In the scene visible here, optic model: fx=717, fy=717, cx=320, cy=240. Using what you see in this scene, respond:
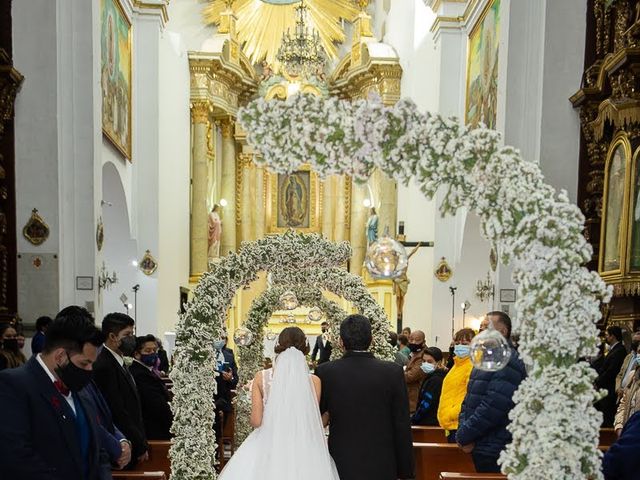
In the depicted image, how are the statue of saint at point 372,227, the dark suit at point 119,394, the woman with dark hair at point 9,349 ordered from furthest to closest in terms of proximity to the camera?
the statue of saint at point 372,227, the woman with dark hair at point 9,349, the dark suit at point 119,394

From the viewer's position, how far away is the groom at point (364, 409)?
4320 millimetres

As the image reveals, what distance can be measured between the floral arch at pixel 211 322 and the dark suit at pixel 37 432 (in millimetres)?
2327

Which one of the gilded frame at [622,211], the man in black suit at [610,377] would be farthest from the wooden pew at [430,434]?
the gilded frame at [622,211]

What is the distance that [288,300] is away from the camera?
10.3m

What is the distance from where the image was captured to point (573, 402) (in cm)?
320

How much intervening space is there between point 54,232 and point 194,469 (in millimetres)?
5396

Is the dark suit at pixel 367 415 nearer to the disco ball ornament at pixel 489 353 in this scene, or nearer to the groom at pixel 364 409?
the groom at pixel 364 409

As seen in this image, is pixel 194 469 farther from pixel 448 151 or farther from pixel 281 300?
pixel 281 300

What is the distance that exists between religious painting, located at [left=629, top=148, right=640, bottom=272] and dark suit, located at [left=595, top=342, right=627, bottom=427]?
0.89 meters

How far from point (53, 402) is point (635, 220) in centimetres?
620

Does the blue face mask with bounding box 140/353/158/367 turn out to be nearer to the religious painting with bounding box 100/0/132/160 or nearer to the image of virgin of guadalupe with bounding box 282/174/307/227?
the religious painting with bounding box 100/0/132/160

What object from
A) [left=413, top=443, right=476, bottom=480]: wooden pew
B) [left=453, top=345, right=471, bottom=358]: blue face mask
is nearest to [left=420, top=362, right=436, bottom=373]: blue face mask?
[left=413, top=443, right=476, bottom=480]: wooden pew

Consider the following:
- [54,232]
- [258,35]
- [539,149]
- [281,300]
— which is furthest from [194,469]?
[258,35]

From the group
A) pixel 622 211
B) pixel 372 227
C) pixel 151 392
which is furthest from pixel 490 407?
pixel 372 227
